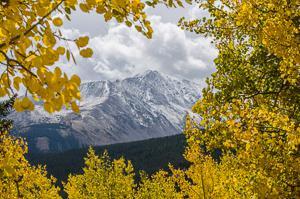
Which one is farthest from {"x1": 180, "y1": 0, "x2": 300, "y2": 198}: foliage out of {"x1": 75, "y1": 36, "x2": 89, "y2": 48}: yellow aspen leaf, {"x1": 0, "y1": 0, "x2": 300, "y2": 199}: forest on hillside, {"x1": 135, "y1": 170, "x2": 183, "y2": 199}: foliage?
{"x1": 135, "y1": 170, "x2": 183, "y2": 199}: foliage

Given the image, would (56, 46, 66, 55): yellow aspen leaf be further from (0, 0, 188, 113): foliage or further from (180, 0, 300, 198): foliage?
(180, 0, 300, 198): foliage

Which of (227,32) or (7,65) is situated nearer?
(7,65)

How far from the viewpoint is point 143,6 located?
11.5 feet

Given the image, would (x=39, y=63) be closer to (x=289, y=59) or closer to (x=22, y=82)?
(x=22, y=82)

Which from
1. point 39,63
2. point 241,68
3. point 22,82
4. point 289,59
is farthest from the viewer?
point 241,68

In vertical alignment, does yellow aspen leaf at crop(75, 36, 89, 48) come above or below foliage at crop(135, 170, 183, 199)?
below

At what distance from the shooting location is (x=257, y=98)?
377 inches

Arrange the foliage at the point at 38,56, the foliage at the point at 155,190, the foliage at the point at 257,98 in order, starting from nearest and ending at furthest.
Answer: the foliage at the point at 38,56 → the foliage at the point at 257,98 → the foliage at the point at 155,190

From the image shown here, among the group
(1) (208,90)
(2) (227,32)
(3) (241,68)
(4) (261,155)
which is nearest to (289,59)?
(4) (261,155)

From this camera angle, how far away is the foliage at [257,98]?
20.8 feet

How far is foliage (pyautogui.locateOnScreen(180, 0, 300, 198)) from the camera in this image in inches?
250

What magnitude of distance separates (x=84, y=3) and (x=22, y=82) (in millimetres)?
998

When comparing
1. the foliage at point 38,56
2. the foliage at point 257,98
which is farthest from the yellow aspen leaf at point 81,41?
the foliage at point 257,98

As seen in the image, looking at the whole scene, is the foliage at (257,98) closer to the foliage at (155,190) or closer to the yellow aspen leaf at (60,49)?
the yellow aspen leaf at (60,49)
